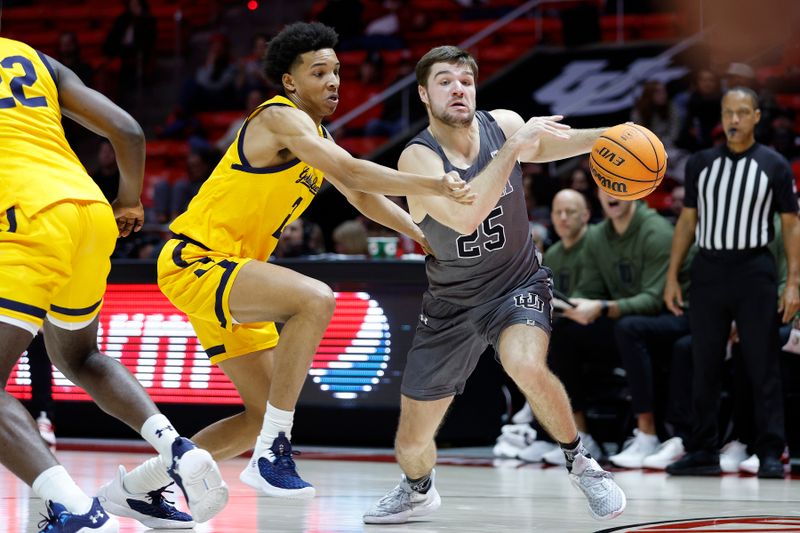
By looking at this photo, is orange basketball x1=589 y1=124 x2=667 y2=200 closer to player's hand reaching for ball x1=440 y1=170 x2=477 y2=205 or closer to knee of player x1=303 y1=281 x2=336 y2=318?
player's hand reaching for ball x1=440 y1=170 x2=477 y2=205

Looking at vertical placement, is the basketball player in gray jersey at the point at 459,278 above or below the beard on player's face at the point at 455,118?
below

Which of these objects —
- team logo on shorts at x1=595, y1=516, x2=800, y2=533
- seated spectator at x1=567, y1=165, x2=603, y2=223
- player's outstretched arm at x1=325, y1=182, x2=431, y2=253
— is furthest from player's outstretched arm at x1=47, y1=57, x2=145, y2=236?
seated spectator at x1=567, y1=165, x2=603, y2=223

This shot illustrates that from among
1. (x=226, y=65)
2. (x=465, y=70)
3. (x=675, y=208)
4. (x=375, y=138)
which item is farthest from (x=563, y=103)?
(x=465, y=70)

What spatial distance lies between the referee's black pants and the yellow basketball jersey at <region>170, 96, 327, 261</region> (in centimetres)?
308

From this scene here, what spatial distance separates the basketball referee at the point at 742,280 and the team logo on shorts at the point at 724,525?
215 centimetres

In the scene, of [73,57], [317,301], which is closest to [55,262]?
[317,301]

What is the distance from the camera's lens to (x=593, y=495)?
15.8ft

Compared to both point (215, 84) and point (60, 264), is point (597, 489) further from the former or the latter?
point (215, 84)

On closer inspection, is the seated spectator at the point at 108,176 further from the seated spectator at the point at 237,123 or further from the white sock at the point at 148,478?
the white sock at the point at 148,478

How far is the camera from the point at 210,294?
4.94 metres

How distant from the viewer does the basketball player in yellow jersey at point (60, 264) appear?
3951 mm

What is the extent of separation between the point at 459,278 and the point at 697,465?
2.82 m

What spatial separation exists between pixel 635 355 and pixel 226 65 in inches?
370

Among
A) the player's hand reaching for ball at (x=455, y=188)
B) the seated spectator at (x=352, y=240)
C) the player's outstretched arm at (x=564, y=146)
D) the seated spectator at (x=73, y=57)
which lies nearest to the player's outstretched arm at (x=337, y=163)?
the player's hand reaching for ball at (x=455, y=188)
